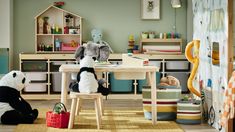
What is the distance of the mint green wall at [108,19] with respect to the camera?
8.97m

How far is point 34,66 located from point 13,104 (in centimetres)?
261

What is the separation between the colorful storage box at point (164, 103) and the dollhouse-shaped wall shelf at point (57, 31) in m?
2.93

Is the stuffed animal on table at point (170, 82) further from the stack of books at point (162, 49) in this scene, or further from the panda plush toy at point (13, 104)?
the stack of books at point (162, 49)

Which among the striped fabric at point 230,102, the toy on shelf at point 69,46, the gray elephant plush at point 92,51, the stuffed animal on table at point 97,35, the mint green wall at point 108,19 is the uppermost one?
the mint green wall at point 108,19

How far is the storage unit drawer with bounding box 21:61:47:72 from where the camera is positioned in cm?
A: 842

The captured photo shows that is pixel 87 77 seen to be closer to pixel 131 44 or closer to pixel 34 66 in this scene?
A: pixel 34 66

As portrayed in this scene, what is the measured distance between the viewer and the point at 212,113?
588 cm

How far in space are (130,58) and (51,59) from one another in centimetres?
263

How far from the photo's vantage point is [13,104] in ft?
19.3

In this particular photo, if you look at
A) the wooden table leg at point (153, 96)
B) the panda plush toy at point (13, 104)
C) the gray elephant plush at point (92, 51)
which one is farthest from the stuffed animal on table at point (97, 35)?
the wooden table leg at point (153, 96)

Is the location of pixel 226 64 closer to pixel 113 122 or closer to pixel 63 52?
pixel 113 122

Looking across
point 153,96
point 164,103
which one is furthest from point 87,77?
point 164,103

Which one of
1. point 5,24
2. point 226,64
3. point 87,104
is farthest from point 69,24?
point 226,64

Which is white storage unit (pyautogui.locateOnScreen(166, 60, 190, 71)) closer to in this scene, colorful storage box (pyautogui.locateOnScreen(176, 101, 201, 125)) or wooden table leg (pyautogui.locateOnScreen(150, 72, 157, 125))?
colorful storage box (pyautogui.locateOnScreen(176, 101, 201, 125))
